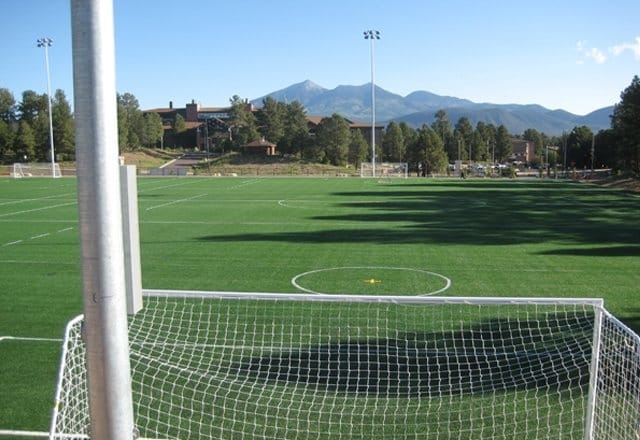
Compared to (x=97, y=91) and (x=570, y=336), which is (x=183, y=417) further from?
(x=570, y=336)

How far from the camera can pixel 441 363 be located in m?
8.58

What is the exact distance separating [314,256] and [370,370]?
8.87 metres

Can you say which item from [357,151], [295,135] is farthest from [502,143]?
[295,135]

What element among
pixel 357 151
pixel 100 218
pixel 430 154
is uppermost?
pixel 357 151

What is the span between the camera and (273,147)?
107 meters

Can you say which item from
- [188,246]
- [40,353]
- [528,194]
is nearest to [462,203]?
[528,194]

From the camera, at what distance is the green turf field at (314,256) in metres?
10.8

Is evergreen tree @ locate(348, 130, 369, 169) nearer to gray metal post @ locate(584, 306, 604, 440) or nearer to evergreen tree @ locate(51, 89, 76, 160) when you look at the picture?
evergreen tree @ locate(51, 89, 76, 160)

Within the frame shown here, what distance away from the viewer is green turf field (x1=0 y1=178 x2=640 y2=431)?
1082cm

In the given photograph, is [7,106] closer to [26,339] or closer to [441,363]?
[26,339]

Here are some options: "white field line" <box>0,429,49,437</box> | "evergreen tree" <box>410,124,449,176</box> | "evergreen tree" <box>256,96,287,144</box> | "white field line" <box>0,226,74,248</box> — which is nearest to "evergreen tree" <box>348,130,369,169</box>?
"evergreen tree" <box>410,124,449,176</box>

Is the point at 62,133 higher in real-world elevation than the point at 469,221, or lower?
higher

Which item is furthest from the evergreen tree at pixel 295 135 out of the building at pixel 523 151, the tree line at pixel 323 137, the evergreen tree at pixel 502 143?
the building at pixel 523 151

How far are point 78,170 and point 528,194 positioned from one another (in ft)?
139
